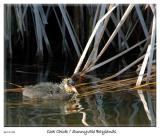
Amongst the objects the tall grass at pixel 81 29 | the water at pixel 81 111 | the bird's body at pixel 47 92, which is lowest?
the water at pixel 81 111

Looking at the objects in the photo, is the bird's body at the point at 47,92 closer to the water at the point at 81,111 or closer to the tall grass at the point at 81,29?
the water at the point at 81,111

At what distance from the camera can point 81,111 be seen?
14.6 feet

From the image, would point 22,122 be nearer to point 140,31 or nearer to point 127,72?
point 127,72

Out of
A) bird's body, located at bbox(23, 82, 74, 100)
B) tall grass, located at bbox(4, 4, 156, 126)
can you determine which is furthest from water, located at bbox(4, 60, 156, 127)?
tall grass, located at bbox(4, 4, 156, 126)

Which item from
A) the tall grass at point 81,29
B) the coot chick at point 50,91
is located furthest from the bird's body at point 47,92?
the tall grass at point 81,29

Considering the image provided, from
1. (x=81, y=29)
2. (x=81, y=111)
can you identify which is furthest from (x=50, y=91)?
(x=81, y=29)

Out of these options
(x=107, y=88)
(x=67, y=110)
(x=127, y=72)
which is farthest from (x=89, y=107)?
(x=127, y=72)

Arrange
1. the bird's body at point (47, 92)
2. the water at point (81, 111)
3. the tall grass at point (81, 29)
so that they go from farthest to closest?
1. the tall grass at point (81, 29)
2. the bird's body at point (47, 92)
3. the water at point (81, 111)

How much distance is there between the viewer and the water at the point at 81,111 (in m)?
4.21

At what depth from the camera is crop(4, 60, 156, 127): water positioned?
4.21 meters

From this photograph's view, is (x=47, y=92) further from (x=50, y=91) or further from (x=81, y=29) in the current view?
(x=81, y=29)

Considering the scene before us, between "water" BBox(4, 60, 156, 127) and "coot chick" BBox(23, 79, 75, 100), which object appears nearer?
"water" BBox(4, 60, 156, 127)

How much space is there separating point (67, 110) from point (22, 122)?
0.44 metres

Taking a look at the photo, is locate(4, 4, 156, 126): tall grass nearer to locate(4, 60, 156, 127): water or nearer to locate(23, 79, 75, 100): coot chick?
locate(23, 79, 75, 100): coot chick
